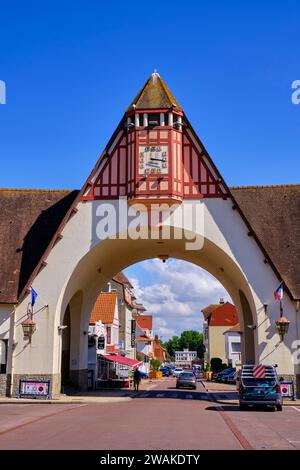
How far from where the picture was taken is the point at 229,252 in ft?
97.2

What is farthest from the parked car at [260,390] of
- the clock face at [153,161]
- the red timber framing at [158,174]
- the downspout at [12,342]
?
the downspout at [12,342]

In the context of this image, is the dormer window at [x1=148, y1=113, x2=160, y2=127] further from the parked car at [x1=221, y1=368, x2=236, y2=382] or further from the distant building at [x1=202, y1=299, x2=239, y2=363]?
the distant building at [x1=202, y1=299, x2=239, y2=363]

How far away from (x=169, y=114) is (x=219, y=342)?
2926 inches

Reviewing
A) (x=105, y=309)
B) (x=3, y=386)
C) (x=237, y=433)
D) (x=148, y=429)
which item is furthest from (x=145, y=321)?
(x=237, y=433)

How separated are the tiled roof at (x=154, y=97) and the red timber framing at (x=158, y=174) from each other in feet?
4.44

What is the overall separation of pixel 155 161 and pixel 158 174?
0.74m

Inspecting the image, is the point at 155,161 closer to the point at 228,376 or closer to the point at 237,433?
the point at 237,433

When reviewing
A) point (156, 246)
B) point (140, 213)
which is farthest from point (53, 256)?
point (156, 246)

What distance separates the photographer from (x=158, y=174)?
29.9 m

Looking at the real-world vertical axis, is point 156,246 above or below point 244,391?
above

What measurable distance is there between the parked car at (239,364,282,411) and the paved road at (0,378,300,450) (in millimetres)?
517

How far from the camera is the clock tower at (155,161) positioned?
29828 mm

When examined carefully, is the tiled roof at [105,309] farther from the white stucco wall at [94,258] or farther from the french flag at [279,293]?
the french flag at [279,293]
